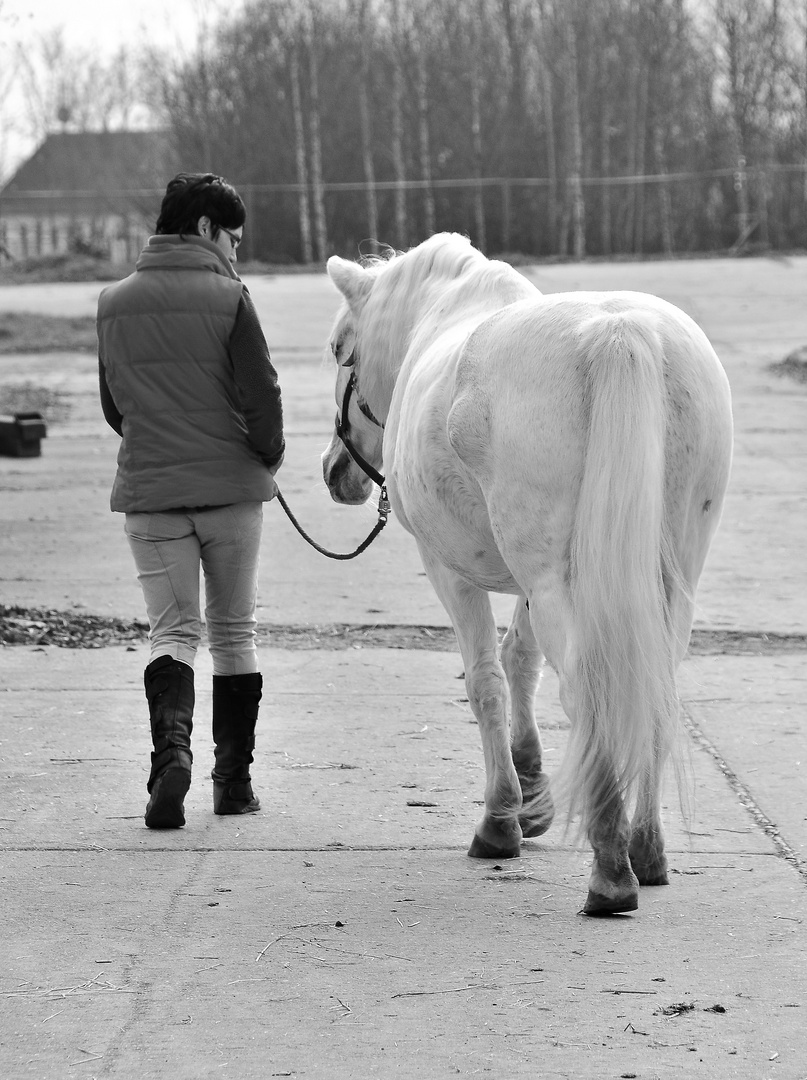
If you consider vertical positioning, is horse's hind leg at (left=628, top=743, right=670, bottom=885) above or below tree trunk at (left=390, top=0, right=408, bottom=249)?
below

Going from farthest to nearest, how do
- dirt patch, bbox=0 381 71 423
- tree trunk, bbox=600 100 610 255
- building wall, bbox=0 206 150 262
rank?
building wall, bbox=0 206 150 262, tree trunk, bbox=600 100 610 255, dirt patch, bbox=0 381 71 423

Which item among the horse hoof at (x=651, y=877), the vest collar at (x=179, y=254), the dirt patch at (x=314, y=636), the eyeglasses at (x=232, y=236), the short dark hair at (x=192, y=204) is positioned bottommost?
the dirt patch at (x=314, y=636)

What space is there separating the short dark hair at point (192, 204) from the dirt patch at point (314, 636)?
98.4 inches

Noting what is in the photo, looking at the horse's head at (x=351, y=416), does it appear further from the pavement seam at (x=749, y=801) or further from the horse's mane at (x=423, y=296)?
the pavement seam at (x=749, y=801)

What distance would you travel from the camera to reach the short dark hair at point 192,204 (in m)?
3.87

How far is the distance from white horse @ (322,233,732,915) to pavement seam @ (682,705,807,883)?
393 mm

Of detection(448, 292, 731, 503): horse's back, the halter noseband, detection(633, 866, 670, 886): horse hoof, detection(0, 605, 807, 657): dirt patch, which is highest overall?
detection(448, 292, 731, 503): horse's back

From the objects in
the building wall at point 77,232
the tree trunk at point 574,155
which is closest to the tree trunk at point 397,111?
the tree trunk at point 574,155

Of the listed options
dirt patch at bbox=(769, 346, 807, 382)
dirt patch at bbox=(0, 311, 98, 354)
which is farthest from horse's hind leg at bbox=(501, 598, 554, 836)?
dirt patch at bbox=(0, 311, 98, 354)

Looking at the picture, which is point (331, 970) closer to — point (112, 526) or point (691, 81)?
point (112, 526)

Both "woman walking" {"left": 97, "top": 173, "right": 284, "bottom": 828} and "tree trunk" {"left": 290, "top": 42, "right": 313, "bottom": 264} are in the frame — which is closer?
"woman walking" {"left": 97, "top": 173, "right": 284, "bottom": 828}

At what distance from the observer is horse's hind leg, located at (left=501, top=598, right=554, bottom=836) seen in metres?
3.94

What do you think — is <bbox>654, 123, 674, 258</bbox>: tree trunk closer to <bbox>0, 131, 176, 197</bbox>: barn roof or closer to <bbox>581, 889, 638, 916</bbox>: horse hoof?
<bbox>0, 131, 176, 197</bbox>: barn roof

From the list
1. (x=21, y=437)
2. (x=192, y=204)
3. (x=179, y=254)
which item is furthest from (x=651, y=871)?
(x=21, y=437)
